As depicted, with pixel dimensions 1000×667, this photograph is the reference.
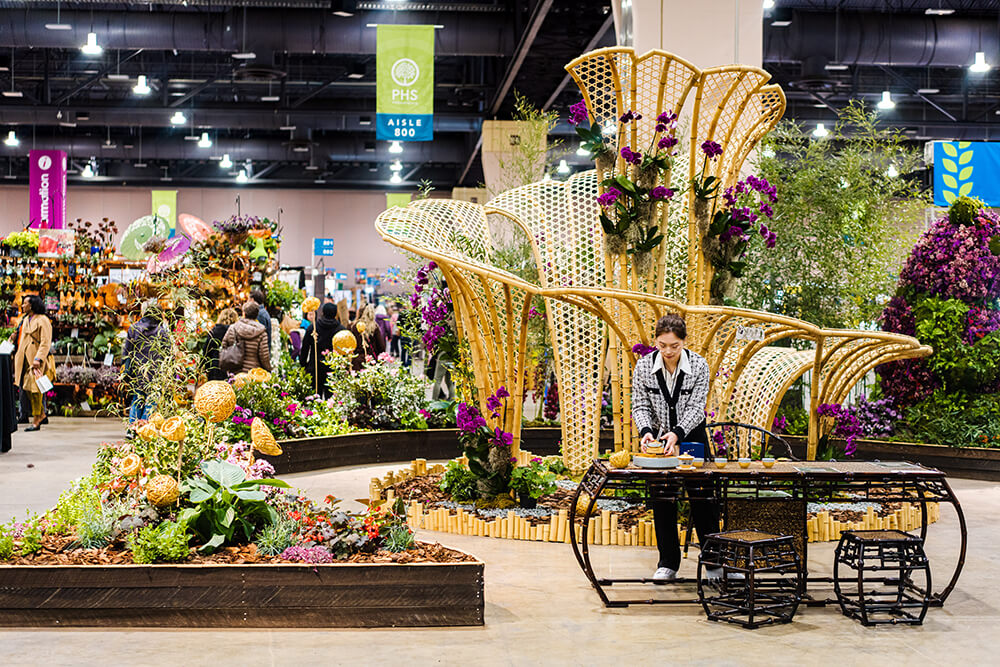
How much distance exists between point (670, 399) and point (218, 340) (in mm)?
6303

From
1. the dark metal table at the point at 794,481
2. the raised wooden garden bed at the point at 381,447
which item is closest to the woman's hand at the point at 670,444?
the dark metal table at the point at 794,481

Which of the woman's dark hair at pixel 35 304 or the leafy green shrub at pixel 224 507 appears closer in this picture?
the leafy green shrub at pixel 224 507

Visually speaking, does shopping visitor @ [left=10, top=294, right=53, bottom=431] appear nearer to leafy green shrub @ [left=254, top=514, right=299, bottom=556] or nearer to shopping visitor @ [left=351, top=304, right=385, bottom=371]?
shopping visitor @ [left=351, top=304, right=385, bottom=371]

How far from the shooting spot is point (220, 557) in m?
4.80

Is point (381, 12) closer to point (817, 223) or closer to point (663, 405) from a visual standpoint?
point (817, 223)

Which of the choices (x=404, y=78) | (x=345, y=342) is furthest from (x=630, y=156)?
(x=404, y=78)

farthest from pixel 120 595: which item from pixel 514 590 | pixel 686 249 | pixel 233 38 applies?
pixel 233 38

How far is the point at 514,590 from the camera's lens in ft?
17.9

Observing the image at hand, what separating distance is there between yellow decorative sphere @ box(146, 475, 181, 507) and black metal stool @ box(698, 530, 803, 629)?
8.08 ft

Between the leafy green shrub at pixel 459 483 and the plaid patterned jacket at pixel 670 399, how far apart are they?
202cm

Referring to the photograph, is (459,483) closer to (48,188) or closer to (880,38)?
(880,38)

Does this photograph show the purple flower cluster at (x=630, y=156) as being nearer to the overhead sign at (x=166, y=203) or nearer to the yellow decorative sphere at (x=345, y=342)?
the yellow decorative sphere at (x=345, y=342)

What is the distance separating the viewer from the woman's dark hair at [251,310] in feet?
33.3

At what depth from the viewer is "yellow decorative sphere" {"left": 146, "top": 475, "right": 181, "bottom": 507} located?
4941mm
